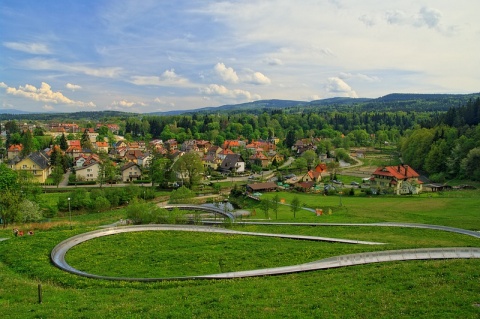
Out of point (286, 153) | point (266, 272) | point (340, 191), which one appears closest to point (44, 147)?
point (286, 153)

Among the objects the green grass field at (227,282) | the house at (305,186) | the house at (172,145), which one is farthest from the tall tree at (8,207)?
the house at (172,145)

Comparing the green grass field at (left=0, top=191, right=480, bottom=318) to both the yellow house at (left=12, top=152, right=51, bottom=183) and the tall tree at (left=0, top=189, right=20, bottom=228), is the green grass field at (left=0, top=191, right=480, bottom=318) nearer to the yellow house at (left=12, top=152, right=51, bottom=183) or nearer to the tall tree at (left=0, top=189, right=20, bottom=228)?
the tall tree at (left=0, top=189, right=20, bottom=228)

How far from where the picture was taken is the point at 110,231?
27281 mm

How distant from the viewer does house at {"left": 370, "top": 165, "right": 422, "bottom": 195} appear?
55375mm

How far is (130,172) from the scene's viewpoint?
70188 mm

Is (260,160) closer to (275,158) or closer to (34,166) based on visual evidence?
(275,158)

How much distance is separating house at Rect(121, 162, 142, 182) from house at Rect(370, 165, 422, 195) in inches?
1670

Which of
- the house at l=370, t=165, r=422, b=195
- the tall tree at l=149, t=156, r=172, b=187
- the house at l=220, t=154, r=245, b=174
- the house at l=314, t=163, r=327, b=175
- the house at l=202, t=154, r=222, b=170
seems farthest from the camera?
the house at l=202, t=154, r=222, b=170

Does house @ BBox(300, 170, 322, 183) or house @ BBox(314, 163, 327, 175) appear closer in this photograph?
house @ BBox(300, 170, 322, 183)

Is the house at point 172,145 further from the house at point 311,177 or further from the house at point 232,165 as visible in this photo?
the house at point 311,177

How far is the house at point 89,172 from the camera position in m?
68.3

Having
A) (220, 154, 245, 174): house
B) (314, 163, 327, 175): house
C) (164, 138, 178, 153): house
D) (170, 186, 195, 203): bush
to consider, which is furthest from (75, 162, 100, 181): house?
(314, 163, 327, 175): house

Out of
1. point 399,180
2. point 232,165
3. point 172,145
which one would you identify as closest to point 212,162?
point 232,165

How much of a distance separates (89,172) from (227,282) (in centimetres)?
5934
